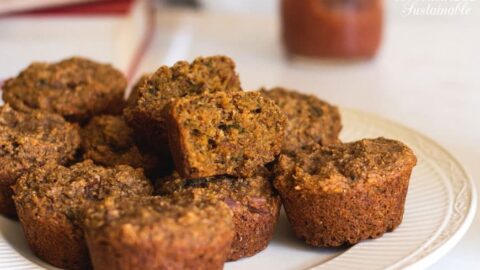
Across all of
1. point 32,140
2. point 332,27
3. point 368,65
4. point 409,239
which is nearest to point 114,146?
point 32,140

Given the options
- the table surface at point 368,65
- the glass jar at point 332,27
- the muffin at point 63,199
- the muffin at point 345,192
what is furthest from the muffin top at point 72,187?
the glass jar at point 332,27

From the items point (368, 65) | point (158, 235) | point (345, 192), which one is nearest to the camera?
point (158, 235)

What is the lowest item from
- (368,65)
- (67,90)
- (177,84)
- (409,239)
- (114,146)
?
(368,65)

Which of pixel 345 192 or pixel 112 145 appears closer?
pixel 345 192

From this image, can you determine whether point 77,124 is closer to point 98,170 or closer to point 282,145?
point 98,170

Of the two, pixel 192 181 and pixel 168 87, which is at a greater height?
pixel 168 87

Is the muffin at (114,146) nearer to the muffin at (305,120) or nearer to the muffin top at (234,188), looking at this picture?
the muffin top at (234,188)

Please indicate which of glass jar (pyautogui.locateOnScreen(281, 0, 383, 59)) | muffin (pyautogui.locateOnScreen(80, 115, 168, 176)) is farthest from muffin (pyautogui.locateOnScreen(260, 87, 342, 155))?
glass jar (pyautogui.locateOnScreen(281, 0, 383, 59))

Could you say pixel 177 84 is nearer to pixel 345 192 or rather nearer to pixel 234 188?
pixel 234 188

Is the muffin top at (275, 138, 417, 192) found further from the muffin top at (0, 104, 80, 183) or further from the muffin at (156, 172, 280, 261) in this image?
the muffin top at (0, 104, 80, 183)
